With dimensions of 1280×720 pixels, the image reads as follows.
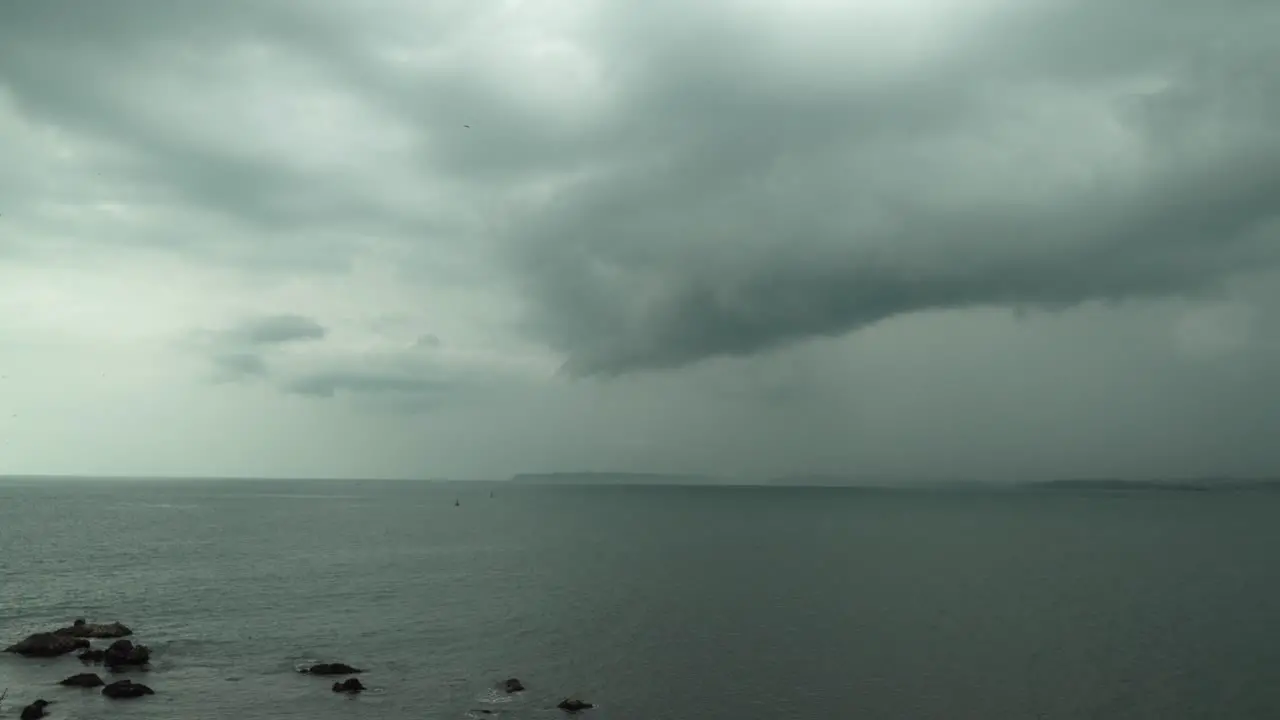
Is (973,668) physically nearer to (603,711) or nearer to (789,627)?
(789,627)

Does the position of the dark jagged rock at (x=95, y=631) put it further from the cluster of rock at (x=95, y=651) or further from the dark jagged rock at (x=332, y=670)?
the dark jagged rock at (x=332, y=670)

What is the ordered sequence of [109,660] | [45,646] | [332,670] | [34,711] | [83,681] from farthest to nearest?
1. [45,646]
2. [109,660]
3. [332,670]
4. [83,681]
5. [34,711]

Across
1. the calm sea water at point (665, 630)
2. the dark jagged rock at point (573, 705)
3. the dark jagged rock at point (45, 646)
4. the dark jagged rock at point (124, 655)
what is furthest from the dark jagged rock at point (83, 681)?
the dark jagged rock at point (573, 705)

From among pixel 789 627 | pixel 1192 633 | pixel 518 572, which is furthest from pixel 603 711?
pixel 518 572

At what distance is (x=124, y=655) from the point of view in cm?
5947

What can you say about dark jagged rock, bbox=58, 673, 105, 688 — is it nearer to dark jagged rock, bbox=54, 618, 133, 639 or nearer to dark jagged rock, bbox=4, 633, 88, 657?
dark jagged rock, bbox=4, 633, 88, 657

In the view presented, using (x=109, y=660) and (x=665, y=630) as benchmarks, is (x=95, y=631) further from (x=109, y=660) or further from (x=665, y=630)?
(x=665, y=630)

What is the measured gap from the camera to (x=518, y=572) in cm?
11969

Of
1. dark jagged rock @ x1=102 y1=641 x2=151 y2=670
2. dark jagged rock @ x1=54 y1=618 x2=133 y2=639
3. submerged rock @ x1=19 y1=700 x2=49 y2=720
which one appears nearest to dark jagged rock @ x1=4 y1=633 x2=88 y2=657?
dark jagged rock @ x1=54 y1=618 x2=133 y2=639

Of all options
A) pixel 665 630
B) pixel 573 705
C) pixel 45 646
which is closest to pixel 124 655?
pixel 45 646

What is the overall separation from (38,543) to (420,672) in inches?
4924

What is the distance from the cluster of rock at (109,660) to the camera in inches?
2036

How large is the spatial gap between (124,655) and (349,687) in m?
19.0

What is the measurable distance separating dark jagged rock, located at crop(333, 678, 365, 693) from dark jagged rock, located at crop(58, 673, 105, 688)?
1523 cm
